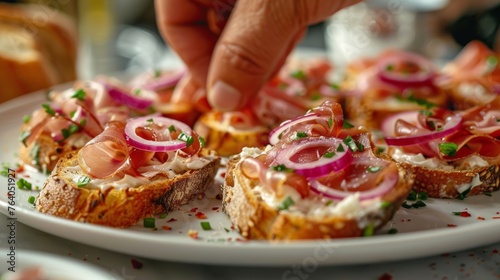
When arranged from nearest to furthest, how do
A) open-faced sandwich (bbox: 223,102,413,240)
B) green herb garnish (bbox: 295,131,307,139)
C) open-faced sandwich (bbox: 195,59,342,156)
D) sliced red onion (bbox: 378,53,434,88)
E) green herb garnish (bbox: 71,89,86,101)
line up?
open-faced sandwich (bbox: 223,102,413,240) → green herb garnish (bbox: 295,131,307,139) → green herb garnish (bbox: 71,89,86,101) → open-faced sandwich (bbox: 195,59,342,156) → sliced red onion (bbox: 378,53,434,88)

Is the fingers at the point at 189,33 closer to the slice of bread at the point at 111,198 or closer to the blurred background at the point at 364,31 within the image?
the slice of bread at the point at 111,198

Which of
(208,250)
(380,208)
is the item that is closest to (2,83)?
(208,250)

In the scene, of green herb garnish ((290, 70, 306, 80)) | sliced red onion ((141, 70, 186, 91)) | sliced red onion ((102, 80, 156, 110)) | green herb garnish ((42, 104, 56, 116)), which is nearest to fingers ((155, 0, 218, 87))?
sliced red onion ((141, 70, 186, 91))

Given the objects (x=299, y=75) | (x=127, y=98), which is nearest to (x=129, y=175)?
(x=127, y=98)

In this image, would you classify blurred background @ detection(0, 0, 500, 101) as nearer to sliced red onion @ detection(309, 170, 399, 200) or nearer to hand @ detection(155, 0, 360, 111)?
hand @ detection(155, 0, 360, 111)

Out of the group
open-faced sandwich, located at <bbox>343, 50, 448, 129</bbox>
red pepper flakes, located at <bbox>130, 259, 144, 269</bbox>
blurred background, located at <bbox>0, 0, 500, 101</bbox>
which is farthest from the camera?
blurred background, located at <bbox>0, 0, 500, 101</bbox>
